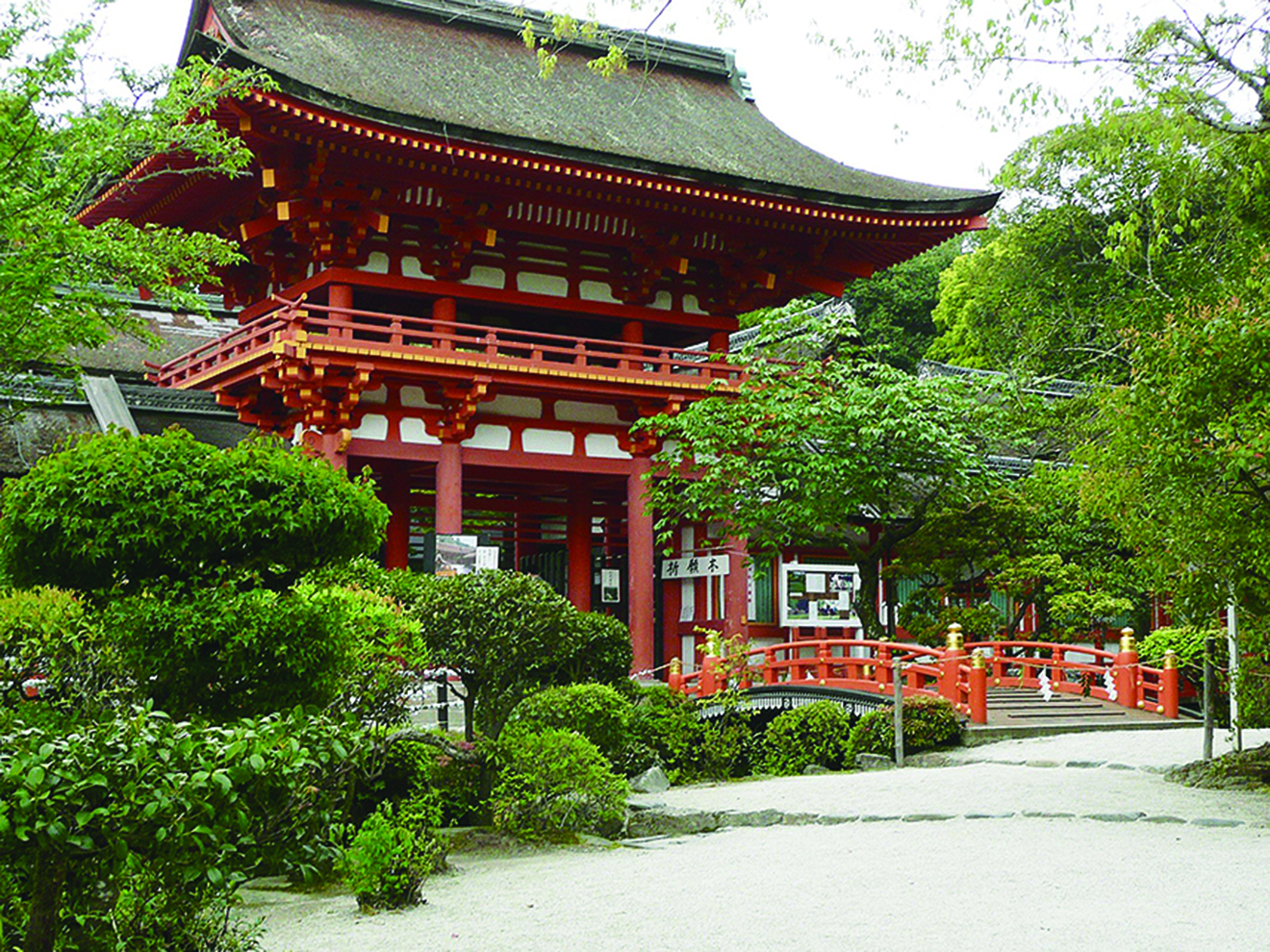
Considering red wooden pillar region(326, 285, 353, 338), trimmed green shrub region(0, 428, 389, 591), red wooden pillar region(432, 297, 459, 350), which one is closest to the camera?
trimmed green shrub region(0, 428, 389, 591)

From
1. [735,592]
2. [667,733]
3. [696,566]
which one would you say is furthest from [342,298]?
[667,733]

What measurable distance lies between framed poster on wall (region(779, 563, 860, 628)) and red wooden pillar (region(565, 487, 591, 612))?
307cm

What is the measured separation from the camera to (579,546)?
20.9m

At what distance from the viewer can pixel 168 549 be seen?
681 centimetres

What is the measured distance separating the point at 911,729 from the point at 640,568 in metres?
5.17

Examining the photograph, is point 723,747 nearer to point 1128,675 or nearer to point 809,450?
point 809,450

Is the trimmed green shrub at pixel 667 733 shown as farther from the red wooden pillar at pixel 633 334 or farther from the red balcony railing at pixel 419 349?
the red wooden pillar at pixel 633 334

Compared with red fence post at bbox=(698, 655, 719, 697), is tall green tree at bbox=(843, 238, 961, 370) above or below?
above

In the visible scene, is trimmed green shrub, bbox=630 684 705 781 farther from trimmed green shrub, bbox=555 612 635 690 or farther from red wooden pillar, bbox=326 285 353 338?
red wooden pillar, bbox=326 285 353 338

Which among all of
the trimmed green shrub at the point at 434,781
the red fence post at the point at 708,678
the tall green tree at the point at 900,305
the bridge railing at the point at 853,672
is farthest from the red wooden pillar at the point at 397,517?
the tall green tree at the point at 900,305

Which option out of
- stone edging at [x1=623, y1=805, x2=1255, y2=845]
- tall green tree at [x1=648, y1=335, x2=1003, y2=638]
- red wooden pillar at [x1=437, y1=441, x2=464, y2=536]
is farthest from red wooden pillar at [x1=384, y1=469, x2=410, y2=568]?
stone edging at [x1=623, y1=805, x2=1255, y2=845]

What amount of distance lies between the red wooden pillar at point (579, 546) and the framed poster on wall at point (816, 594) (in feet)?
10.1

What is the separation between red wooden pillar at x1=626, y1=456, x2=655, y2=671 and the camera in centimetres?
1905

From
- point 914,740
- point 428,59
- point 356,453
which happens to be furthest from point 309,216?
point 914,740
